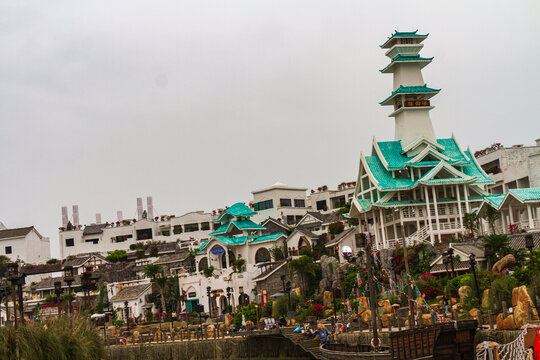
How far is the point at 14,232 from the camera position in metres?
102

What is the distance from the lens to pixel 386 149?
6444 centimetres

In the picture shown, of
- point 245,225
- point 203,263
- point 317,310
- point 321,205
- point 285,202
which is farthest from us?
point 321,205

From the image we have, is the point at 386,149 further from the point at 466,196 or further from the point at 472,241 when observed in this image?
the point at 472,241

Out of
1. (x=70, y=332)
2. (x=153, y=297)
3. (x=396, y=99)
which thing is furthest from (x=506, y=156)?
(x=70, y=332)

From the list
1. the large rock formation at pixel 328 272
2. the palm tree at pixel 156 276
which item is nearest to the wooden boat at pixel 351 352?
the large rock formation at pixel 328 272

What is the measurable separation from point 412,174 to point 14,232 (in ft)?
205

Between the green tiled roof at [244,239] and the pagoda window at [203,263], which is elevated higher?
the green tiled roof at [244,239]

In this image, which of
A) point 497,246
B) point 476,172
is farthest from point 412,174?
point 497,246

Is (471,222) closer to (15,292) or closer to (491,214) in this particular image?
(491,214)

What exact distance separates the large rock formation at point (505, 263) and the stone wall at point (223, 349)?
14.0m

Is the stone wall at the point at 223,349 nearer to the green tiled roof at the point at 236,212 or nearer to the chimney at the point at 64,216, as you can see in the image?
the green tiled roof at the point at 236,212

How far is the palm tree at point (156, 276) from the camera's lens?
236 feet

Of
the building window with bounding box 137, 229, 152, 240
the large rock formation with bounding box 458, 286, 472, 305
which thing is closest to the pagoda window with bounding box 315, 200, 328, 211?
the building window with bounding box 137, 229, 152, 240

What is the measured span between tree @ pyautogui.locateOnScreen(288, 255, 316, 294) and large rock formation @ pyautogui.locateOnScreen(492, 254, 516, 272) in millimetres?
20410
